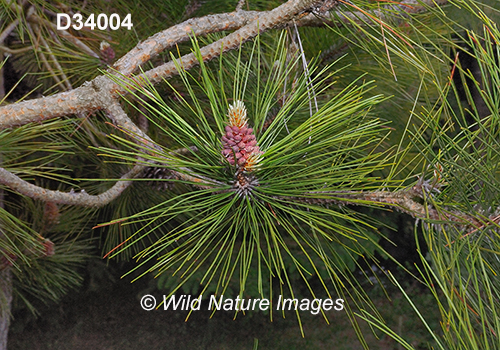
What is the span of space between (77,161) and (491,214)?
4.41ft

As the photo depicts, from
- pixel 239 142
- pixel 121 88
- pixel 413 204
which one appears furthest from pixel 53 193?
pixel 413 204

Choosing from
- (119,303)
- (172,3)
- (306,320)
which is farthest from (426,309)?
(172,3)

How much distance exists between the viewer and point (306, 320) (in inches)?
72.8

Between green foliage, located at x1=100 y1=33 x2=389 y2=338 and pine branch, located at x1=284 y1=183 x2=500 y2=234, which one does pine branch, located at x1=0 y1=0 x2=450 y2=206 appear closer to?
green foliage, located at x1=100 y1=33 x2=389 y2=338

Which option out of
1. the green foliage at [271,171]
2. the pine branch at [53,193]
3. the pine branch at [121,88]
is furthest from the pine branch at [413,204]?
the pine branch at [53,193]

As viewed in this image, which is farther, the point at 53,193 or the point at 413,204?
the point at 53,193

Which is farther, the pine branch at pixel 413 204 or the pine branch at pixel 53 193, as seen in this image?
the pine branch at pixel 53 193

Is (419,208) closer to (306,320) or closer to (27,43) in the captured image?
(27,43)

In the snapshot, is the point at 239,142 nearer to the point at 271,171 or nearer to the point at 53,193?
the point at 271,171

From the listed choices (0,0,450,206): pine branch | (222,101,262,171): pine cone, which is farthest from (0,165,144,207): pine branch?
(222,101,262,171): pine cone

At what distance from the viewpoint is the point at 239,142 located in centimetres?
40

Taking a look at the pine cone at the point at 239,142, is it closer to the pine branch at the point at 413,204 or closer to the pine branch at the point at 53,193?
the pine branch at the point at 413,204

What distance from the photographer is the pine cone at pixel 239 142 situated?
0.40 m

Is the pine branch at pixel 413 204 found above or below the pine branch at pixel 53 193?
below
